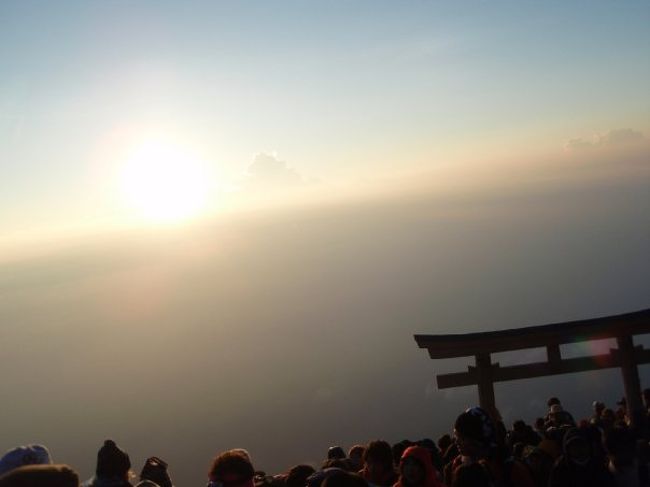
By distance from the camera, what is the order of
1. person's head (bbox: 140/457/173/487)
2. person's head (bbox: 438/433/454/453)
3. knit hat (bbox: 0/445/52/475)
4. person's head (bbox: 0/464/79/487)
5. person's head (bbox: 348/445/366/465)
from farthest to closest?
person's head (bbox: 438/433/454/453) → person's head (bbox: 348/445/366/465) → person's head (bbox: 140/457/173/487) → knit hat (bbox: 0/445/52/475) → person's head (bbox: 0/464/79/487)

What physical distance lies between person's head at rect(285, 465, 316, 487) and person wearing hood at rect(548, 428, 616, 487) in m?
1.86

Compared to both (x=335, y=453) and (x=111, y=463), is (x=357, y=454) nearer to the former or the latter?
(x=335, y=453)

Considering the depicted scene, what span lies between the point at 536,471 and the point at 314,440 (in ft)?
318

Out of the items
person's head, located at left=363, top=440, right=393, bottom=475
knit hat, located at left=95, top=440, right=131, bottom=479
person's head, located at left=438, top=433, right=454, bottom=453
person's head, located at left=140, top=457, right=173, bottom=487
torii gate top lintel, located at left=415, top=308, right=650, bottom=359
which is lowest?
person's head, located at left=438, top=433, right=454, bottom=453

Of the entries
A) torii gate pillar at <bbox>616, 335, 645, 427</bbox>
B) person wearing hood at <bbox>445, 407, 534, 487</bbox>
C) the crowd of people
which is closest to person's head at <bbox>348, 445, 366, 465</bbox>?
the crowd of people

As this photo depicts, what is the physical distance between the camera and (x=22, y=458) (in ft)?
11.6

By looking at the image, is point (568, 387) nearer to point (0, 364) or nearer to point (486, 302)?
point (486, 302)

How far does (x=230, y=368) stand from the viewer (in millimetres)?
145625

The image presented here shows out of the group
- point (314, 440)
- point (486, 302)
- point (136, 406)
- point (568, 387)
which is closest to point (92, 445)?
point (136, 406)

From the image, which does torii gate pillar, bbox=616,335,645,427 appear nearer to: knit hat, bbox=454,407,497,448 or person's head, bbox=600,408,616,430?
person's head, bbox=600,408,616,430

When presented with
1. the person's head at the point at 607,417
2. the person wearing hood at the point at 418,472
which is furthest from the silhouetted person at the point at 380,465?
the person's head at the point at 607,417

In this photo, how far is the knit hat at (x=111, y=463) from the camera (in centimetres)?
388

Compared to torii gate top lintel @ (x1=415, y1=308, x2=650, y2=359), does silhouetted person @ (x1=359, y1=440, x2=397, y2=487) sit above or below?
below

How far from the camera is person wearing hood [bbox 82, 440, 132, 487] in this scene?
3875 millimetres
